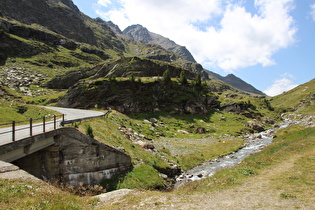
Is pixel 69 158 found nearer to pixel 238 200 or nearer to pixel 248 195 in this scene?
pixel 238 200

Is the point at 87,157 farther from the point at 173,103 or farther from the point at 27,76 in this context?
the point at 27,76

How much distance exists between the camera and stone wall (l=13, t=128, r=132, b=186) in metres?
18.9

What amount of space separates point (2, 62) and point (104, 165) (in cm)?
16343

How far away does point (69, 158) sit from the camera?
20.6 m

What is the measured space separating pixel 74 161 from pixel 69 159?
24.1 inches

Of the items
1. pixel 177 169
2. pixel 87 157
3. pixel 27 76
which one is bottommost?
pixel 177 169

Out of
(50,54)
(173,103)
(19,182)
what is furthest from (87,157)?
(50,54)

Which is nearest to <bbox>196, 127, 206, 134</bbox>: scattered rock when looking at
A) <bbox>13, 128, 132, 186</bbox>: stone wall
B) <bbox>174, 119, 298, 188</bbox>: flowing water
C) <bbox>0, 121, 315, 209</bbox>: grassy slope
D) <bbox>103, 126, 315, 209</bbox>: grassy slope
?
<bbox>174, 119, 298, 188</bbox>: flowing water

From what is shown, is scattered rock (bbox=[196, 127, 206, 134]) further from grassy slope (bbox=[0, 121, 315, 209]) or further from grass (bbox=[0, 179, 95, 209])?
grass (bbox=[0, 179, 95, 209])

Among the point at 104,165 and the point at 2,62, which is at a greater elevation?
the point at 2,62

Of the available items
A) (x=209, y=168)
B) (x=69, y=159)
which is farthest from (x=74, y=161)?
(x=209, y=168)

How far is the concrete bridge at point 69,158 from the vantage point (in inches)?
712

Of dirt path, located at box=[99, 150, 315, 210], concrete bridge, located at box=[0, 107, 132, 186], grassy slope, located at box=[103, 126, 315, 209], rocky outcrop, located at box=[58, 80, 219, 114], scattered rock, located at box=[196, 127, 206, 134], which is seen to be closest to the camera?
dirt path, located at box=[99, 150, 315, 210]

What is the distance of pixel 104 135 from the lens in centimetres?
3025
